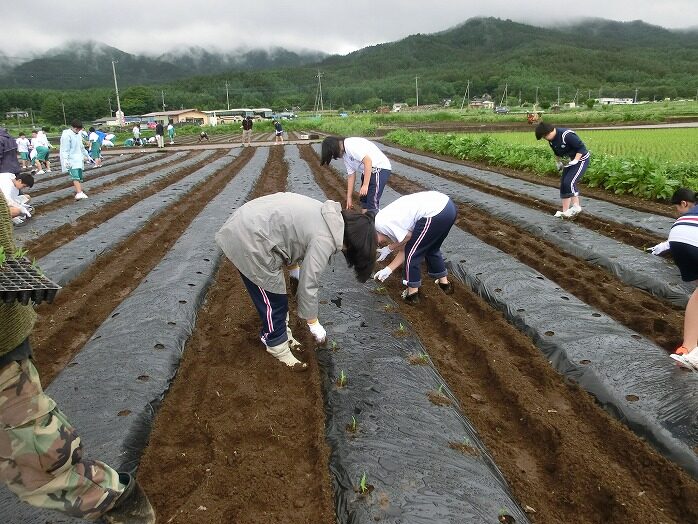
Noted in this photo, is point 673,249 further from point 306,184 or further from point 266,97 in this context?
point 266,97

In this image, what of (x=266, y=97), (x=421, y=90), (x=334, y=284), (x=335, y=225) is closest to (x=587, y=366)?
(x=335, y=225)

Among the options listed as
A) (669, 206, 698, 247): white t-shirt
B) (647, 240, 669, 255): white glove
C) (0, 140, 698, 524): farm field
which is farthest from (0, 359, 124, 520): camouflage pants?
(647, 240, 669, 255): white glove

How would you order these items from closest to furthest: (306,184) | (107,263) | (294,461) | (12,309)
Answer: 1. (12,309)
2. (294,461)
3. (107,263)
4. (306,184)

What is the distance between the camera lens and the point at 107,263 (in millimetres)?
5738

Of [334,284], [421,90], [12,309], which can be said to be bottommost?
[334,284]

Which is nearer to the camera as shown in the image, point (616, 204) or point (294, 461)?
point (294, 461)

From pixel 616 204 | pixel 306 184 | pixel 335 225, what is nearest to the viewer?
pixel 335 225

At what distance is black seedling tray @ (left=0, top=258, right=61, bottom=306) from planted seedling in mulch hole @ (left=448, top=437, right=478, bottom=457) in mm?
1909

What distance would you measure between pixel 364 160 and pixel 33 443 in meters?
4.37

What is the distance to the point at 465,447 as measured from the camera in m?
2.44

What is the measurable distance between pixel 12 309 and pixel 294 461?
147cm

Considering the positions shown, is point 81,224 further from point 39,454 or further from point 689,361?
point 689,361

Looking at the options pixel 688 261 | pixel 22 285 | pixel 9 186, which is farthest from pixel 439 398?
pixel 9 186

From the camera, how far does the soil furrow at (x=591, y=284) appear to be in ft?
12.4
